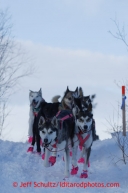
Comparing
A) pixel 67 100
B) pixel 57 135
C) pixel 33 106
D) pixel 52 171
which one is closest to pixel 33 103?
pixel 33 106

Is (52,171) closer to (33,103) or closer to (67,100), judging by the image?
(33,103)

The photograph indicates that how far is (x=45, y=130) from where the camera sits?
6770 mm

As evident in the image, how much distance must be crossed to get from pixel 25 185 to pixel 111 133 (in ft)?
10.4

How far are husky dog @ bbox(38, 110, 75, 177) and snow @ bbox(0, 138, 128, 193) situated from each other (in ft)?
1.04

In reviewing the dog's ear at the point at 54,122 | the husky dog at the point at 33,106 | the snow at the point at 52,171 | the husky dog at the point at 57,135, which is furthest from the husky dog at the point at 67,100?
the dog's ear at the point at 54,122

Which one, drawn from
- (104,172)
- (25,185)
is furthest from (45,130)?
(104,172)

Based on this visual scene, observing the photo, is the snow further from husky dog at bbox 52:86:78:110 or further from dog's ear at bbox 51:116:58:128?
husky dog at bbox 52:86:78:110

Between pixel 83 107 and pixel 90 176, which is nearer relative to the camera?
pixel 90 176

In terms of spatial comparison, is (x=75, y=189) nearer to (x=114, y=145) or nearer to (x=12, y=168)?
(x=12, y=168)

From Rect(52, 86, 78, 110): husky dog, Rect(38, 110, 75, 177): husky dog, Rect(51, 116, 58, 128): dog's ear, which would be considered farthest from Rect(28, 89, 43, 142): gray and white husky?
Rect(51, 116, 58, 128): dog's ear

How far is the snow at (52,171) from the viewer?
632cm

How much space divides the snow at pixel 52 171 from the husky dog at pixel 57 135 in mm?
318

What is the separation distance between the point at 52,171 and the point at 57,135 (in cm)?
91

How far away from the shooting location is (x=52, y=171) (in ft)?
24.3
